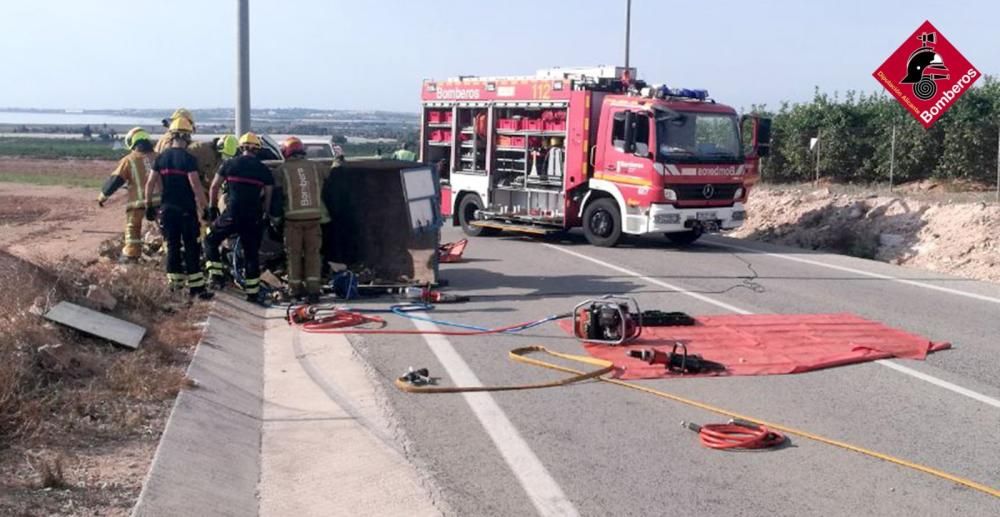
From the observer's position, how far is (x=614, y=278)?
14.4m

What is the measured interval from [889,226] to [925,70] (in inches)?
177

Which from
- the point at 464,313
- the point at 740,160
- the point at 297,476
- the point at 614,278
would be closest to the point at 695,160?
the point at 740,160

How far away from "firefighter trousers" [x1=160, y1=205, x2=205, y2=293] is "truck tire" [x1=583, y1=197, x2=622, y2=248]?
8562 mm

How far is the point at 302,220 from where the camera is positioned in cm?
1209

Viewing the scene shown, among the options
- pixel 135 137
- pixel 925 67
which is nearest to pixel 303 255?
pixel 135 137

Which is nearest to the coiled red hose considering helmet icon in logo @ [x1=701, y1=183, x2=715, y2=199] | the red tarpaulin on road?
the red tarpaulin on road

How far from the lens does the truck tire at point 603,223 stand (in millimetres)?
18438

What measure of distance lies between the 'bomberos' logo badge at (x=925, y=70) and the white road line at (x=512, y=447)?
49.6 feet

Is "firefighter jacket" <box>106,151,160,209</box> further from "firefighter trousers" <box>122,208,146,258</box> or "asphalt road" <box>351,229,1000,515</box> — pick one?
"asphalt road" <box>351,229,1000,515</box>

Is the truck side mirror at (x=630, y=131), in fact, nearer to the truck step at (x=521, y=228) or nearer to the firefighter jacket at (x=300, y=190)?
the truck step at (x=521, y=228)

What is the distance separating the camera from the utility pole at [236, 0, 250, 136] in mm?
16594

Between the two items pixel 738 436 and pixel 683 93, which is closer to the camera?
pixel 738 436

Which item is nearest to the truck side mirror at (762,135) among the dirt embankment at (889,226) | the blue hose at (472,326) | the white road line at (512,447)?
the dirt embankment at (889,226)

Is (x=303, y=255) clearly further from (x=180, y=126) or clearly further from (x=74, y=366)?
(x=74, y=366)
